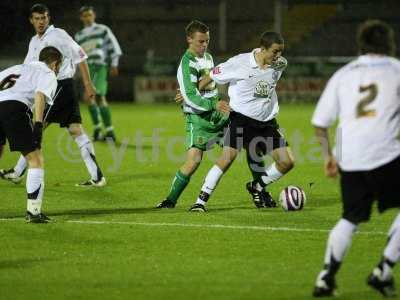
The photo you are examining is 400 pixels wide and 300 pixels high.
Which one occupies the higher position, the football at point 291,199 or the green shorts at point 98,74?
the green shorts at point 98,74

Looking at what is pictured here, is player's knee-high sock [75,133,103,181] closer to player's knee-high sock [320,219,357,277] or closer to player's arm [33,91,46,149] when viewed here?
player's arm [33,91,46,149]

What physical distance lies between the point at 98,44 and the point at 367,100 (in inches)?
488

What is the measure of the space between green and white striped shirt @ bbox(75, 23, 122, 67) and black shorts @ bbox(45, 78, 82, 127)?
19.7ft

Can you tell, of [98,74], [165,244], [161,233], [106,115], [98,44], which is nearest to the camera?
[165,244]

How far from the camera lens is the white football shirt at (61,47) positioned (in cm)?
1207

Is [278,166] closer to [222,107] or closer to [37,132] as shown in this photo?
[222,107]

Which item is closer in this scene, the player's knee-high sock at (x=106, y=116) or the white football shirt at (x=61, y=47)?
the white football shirt at (x=61, y=47)

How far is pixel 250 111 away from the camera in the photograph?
34.2 ft

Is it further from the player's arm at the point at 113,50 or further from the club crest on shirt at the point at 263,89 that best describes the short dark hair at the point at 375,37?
the player's arm at the point at 113,50

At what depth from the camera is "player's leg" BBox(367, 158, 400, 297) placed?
21.4ft

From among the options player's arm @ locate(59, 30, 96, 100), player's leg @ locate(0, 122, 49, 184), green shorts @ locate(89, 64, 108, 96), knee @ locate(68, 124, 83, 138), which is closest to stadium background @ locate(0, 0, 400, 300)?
player's leg @ locate(0, 122, 49, 184)

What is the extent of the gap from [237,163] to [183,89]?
5176mm

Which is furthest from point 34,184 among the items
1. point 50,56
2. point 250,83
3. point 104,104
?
point 104,104

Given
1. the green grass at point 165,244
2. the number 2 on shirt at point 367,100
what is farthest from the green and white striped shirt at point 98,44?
the number 2 on shirt at point 367,100
